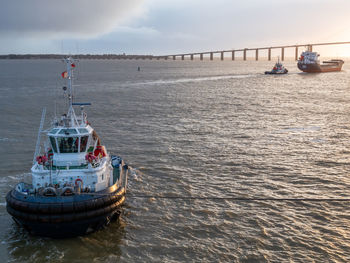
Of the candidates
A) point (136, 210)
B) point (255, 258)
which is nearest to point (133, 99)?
point (136, 210)

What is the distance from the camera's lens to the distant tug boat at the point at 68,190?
1293 cm

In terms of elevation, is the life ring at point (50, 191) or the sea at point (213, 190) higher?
the life ring at point (50, 191)

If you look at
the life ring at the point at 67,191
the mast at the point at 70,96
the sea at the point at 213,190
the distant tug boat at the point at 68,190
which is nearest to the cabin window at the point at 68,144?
the distant tug boat at the point at 68,190

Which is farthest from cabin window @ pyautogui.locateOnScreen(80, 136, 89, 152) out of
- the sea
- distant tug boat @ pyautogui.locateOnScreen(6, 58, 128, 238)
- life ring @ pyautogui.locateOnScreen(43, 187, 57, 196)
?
life ring @ pyautogui.locateOnScreen(43, 187, 57, 196)

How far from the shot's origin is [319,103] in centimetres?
5169

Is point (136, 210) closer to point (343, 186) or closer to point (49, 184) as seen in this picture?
point (49, 184)

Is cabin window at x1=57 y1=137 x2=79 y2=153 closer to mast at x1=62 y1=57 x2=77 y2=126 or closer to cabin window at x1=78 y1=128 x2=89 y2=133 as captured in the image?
cabin window at x1=78 y1=128 x2=89 y2=133

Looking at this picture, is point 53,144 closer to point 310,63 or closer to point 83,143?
point 83,143

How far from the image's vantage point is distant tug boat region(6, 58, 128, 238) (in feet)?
42.4

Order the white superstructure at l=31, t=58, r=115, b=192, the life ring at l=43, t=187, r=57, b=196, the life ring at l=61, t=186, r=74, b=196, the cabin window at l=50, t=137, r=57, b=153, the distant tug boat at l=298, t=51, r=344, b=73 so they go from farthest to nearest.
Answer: the distant tug boat at l=298, t=51, r=344, b=73
the cabin window at l=50, t=137, r=57, b=153
the white superstructure at l=31, t=58, r=115, b=192
the life ring at l=61, t=186, r=74, b=196
the life ring at l=43, t=187, r=57, b=196

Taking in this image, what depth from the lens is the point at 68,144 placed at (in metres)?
15.1

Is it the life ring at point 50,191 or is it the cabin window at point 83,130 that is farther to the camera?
the cabin window at point 83,130

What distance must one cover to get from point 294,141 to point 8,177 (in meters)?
20.8

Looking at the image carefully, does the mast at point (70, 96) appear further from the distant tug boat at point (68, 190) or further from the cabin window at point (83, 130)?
the cabin window at point (83, 130)
